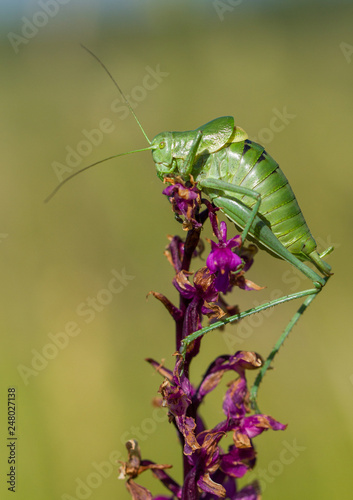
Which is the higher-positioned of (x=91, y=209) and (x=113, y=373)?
(x=91, y=209)

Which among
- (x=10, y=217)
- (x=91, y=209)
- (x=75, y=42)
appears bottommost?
(x=91, y=209)

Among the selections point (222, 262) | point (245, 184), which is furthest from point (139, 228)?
point (222, 262)

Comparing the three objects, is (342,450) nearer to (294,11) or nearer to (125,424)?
(125,424)

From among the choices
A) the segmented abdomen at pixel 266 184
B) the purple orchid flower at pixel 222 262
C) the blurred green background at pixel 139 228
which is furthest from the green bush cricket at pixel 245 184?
the blurred green background at pixel 139 228

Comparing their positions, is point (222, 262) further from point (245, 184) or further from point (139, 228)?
point (139, 228)

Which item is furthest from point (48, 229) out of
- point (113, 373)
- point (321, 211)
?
point (321, 211)

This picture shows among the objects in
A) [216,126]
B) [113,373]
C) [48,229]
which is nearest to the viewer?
[216,126]
